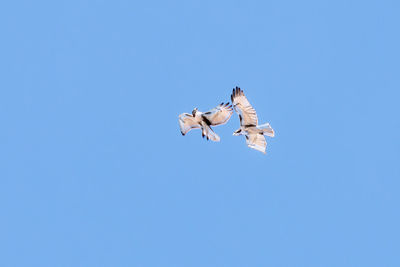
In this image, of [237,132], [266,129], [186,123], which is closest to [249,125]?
[237,132]

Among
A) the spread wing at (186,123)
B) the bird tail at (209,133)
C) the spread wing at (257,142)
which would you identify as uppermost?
the spread wing at (186,123)

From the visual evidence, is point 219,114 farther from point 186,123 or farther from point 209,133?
point 186,123

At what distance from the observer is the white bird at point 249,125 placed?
122 ft

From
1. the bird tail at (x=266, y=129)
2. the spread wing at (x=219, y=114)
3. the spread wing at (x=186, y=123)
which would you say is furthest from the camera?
the bird tail at (x=266, y=129)

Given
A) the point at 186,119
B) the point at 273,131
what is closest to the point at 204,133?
the point at 186,119

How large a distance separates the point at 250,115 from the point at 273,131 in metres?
1.69

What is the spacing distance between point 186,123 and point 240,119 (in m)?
2.64

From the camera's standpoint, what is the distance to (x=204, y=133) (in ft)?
123

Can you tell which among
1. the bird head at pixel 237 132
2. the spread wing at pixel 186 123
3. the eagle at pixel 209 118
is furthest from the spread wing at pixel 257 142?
the spread wing at pixel 186 123

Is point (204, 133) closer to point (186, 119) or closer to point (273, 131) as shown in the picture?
point (186, 119)

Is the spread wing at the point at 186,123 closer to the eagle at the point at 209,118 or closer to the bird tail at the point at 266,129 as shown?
the eagle at the point at 209,118

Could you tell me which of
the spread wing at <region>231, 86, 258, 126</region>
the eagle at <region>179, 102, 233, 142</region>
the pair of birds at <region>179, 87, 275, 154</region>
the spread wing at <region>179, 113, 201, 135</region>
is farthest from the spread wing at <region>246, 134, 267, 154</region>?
the spread wing at <region>179, 113, 201, 135</region>

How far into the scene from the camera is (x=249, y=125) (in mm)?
38156

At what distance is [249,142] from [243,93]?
9.56 ft
